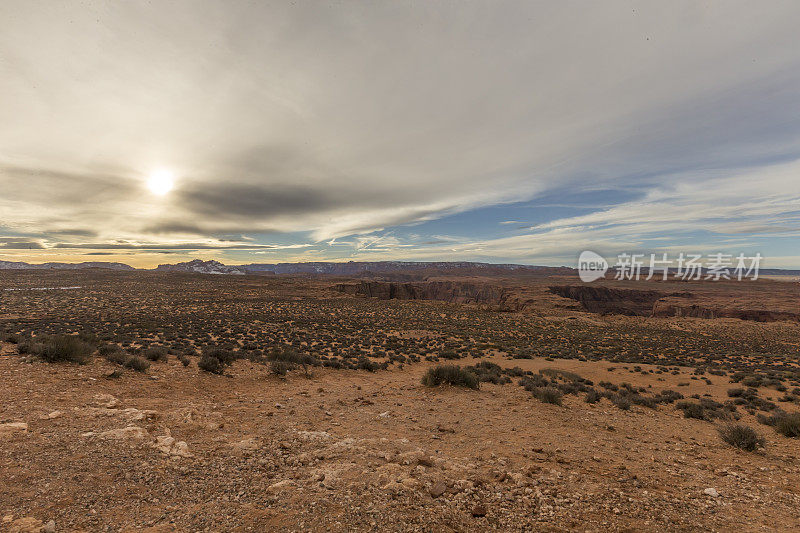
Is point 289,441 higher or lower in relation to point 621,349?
higher

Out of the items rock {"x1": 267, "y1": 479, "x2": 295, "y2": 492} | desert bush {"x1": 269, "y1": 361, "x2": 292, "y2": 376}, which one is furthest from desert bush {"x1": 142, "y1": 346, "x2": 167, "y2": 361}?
rock {"x1": 267, "y1": 479, "x2": 295, "y2": 492}

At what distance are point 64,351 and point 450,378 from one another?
12.8m

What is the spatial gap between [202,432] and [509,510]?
5.99 meters

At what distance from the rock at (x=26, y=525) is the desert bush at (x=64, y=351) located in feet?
29.6

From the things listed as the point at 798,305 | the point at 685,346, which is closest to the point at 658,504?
the point at 685,346

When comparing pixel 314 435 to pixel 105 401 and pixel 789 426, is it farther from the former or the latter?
pixel 789 426

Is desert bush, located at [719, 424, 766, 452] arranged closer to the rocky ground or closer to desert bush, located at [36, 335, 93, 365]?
the rocky ground

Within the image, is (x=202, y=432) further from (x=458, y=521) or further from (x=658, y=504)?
(x=658, y=504)

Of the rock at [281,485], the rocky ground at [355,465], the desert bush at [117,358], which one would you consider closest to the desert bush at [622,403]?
the rocky ground at [355,465]

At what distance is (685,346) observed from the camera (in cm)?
2575

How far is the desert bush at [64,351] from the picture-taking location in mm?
9922

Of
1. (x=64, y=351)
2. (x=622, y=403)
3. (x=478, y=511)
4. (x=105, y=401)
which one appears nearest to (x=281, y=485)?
(x=478, y=511)

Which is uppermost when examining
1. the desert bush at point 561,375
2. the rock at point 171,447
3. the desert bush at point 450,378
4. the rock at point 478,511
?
the rock at point 478,511

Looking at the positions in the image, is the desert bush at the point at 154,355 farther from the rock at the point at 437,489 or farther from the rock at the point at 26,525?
the rock at the point at 437,489
